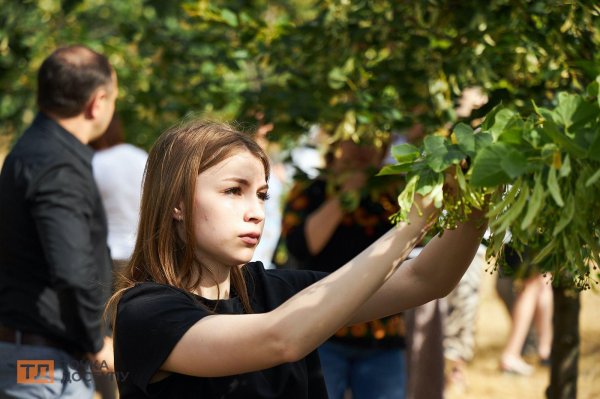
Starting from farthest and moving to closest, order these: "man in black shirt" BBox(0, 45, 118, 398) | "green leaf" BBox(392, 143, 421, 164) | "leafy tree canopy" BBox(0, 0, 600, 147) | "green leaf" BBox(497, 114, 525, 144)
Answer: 1. "man in black shirt" BBox(0, 45, 118, 398)
2. "leafy tree canopy" BBox(0, 0, 600, 147)
3. "green leaf" BBox(392, 143, 421, 164)
4. "green leaf" BBox(497, 114, 525, 144)

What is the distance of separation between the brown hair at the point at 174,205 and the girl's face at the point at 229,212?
0.02 metres

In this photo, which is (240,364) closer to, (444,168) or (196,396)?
(196,396)

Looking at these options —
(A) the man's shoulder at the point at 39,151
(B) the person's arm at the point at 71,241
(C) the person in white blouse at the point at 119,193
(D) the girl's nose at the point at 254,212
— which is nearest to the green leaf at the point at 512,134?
(D) the girl's nose at the point at 254,212

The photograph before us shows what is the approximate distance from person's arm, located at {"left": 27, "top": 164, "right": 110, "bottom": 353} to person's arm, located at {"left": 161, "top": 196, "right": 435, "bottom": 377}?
5.09 ft

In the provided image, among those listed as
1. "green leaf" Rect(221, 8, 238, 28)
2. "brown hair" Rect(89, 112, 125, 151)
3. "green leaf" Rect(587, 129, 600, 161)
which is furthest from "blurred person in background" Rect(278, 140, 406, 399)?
"green leaf" Rect(587, 129, 600, 161)

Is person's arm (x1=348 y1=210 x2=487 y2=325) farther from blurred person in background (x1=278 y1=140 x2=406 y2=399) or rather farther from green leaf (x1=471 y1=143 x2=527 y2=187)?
blurred person in background (x1=278 y1=140 x2=406 y2=399)

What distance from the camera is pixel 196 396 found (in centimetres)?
236

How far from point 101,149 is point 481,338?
5.67 metres

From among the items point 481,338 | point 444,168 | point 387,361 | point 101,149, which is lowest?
point 481,338

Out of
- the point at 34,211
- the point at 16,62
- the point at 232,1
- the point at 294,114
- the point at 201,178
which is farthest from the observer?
the point at 16,62

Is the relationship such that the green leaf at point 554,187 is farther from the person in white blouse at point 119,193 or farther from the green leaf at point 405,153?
the person in white blouse at point 119,193

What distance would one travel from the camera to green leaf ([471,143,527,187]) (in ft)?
6.68

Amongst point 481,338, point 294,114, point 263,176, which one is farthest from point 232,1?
point 481,338

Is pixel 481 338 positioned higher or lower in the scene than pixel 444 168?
lower
